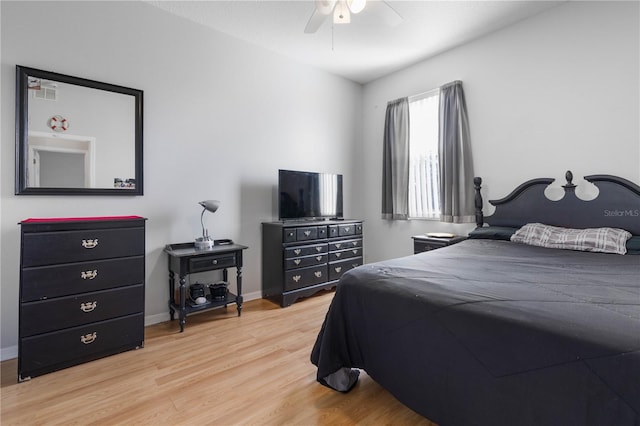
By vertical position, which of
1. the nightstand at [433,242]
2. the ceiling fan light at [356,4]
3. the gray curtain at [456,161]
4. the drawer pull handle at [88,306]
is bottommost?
the drawer pull handle at [88,306]

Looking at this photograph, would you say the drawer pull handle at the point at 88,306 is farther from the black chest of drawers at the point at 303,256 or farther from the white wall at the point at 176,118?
the black chest of drawers at the point at 303,256

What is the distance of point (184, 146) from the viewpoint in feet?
9.93

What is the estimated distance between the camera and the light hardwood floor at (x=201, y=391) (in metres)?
1.57

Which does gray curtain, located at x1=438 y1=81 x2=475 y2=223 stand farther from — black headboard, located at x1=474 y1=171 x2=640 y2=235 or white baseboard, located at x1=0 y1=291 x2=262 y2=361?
white baseboard, located at x1=0 y1=291 x2=262 y2=361

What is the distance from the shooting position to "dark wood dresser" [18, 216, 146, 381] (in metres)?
1.93

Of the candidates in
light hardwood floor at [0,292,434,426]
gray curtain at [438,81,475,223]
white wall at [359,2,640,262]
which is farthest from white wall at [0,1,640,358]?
light hardwood floor at [0,292,434,426]

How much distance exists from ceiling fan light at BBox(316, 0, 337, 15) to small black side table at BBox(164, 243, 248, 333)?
7.06 ft

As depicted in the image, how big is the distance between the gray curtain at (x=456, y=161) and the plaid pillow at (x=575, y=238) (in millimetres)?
804

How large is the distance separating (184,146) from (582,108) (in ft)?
12.5

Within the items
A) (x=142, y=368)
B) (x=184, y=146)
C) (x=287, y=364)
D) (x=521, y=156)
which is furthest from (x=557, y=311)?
(x=184, y=146)

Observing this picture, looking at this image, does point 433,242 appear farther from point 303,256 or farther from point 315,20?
point 315,20

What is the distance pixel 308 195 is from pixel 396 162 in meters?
1.43

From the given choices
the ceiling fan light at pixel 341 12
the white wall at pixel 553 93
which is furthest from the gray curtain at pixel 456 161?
the ceiling fan light at pixel 341 12

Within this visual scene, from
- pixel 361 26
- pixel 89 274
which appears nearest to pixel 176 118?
pixel 89 274
